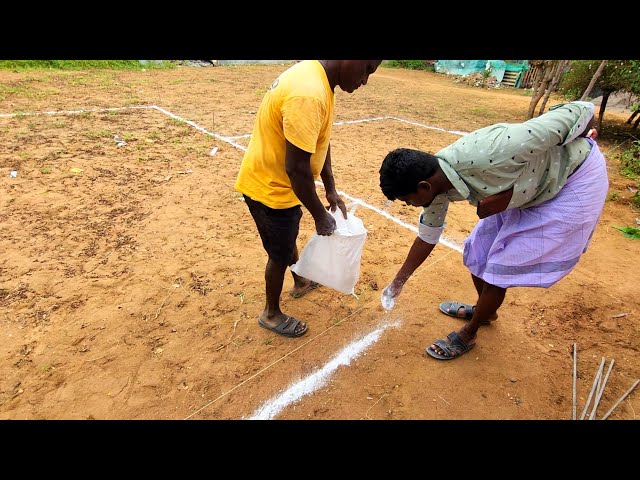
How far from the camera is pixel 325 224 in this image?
2.30m

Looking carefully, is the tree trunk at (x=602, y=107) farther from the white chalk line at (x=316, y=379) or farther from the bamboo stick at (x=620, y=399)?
the white chalk line at (x=316, y=379)

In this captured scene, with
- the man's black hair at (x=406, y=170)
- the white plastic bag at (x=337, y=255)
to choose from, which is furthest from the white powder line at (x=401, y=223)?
the man's black hair at (x=406, y=170)

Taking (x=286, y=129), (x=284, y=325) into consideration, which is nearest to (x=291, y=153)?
(x=286, y=129)

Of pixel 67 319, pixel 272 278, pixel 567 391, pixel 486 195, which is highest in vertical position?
pixel 486 195

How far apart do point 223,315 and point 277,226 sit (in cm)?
99

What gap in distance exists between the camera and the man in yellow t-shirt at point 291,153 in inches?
71.5

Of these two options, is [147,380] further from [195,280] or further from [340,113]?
[340,113]

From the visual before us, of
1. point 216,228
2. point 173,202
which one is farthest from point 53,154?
point 216,228

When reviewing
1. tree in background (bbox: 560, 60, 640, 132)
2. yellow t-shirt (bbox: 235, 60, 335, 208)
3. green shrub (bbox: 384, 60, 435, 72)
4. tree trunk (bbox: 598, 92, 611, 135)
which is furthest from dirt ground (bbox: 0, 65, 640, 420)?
green shrub (bbox: 384, 60, 435, 72)

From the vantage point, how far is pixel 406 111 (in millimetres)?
9758

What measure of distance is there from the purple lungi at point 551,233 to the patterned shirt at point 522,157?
0.07 meters

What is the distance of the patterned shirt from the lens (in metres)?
1.80

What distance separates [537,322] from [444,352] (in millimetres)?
938

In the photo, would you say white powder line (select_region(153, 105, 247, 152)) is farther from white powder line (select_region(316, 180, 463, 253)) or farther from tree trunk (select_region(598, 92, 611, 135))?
tree trunk (select_region(598, 92, 611, 135))
